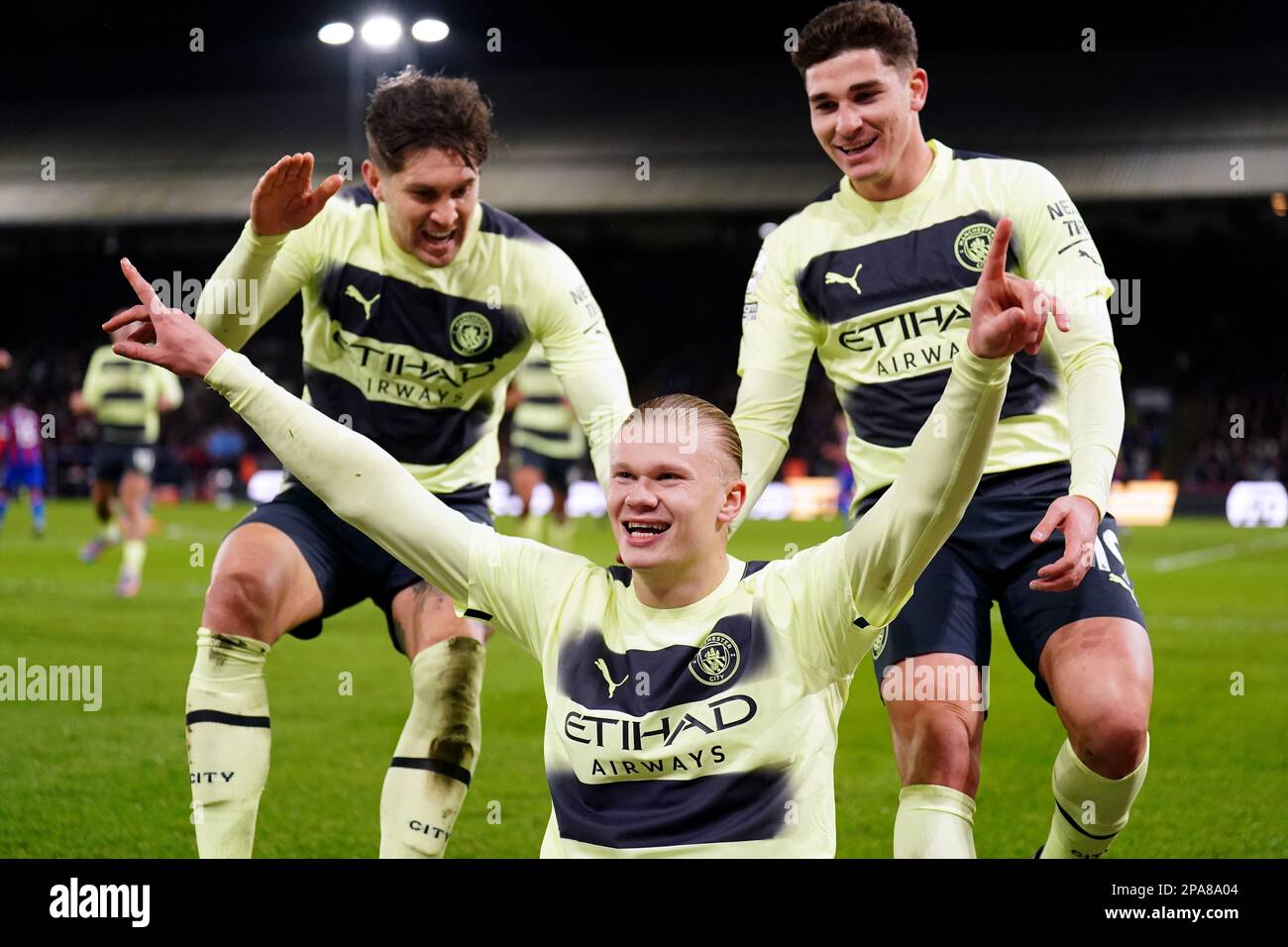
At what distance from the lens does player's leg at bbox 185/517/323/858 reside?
3.53m

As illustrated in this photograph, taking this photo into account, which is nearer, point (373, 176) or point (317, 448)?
point (317, 448)

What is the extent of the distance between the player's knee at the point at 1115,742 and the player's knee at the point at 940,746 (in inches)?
9.8

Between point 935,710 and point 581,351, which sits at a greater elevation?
point 581,351

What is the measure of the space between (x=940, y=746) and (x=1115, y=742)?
1.25ft

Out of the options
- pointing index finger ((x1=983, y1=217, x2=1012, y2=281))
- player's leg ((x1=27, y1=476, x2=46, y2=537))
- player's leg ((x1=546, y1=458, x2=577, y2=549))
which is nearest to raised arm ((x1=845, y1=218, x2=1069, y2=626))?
pointing index finger ((x1=983, y1=217, x2=1012, y2=281))

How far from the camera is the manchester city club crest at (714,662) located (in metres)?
2.68

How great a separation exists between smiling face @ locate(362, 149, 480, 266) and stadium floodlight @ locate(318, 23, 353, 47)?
229 centimetres

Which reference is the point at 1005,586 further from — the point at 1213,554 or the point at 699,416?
the point at 1213,554

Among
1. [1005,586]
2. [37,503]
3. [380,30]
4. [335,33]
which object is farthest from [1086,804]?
[37,503]


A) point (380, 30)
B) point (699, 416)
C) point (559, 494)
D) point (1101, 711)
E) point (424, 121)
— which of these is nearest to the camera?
point (699, 416)

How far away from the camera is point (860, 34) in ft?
11.2

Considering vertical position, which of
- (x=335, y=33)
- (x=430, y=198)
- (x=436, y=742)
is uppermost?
(x=335, y=33)

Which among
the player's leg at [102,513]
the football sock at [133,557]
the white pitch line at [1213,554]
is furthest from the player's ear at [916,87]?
the white pitch line at [1213,554]

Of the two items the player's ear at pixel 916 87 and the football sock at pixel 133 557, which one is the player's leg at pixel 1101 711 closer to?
the player's ear at pixel 916 87
